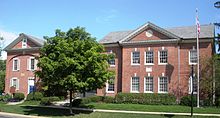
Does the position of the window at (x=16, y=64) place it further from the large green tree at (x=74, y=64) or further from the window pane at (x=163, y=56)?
the window pane at (x=163, y=56)

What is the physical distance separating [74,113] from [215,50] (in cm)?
1977

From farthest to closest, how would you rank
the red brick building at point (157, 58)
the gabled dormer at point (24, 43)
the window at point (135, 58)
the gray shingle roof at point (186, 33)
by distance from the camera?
1. the gabled dormer at point (24, 43)
2. the window at point (135, 58)
3. the gray shingle roof at point (186, 33)
4. the red brick building at point (157, 58)

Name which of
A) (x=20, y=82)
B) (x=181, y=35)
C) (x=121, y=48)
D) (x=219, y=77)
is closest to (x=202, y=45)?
(x=181, y=35)

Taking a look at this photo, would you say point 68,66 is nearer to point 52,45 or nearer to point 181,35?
Result: point 52,45

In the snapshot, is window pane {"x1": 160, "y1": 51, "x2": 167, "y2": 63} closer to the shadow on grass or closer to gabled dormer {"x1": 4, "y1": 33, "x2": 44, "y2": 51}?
the shadow on grass

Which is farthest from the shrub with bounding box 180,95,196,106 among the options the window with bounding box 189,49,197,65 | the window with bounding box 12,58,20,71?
the window with bounding box 12,58,20,71

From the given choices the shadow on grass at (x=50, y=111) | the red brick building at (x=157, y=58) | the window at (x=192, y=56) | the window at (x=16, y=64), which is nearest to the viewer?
the shadow on grass at (x=50, y=111)

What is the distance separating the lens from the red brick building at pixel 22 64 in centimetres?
4769

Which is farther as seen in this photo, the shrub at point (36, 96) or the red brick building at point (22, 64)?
the red brick building at point (22, 64)

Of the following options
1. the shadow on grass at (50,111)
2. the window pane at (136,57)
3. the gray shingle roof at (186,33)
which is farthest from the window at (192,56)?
the shadow on grass at (50,111)

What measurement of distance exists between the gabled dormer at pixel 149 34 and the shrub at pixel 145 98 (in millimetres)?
6611

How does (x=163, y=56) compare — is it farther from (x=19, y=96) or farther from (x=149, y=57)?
(x=19, y=96)

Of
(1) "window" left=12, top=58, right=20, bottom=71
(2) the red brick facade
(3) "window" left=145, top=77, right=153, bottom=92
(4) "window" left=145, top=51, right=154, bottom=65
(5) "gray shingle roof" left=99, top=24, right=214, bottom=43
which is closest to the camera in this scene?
(5) "gray shingle roof" left=99, top=24, right=214, bottom=43

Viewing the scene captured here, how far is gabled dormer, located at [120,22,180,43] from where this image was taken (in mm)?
36656
